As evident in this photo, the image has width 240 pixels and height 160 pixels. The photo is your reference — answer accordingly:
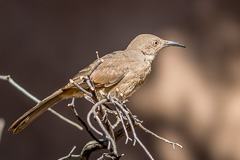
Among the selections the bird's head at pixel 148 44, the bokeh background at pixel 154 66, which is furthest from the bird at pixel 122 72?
the bokeh background at pixel 154 66

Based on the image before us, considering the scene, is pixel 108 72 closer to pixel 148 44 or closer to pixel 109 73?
pixel 109 73

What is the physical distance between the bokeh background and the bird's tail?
1865 mm

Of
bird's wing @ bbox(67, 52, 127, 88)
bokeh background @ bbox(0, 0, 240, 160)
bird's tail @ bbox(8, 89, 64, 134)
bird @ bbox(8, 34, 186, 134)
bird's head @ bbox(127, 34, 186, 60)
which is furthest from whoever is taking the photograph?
bokeh background @ bbox(0, 0, 240, 160)

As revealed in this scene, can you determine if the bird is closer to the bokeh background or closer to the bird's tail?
the bird's tail

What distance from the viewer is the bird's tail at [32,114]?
2869mm

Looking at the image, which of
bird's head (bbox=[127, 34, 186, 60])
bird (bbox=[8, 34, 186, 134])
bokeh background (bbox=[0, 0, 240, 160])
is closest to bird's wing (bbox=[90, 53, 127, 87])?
bird (bbox=[8, 34, 186, 134])

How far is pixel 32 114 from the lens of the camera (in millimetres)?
3025

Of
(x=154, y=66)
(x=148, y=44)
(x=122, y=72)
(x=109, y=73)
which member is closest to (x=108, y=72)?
(x=109, y=73)

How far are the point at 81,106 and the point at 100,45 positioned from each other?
29.6 inches

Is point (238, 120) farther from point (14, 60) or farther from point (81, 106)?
point (14, 60)

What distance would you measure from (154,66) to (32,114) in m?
2.60

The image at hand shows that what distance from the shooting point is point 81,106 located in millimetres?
5258

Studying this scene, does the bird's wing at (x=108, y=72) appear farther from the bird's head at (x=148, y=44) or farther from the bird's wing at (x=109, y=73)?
the bird's head at (x=148, y=44)

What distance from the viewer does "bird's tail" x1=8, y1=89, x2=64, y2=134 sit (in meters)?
2.87
